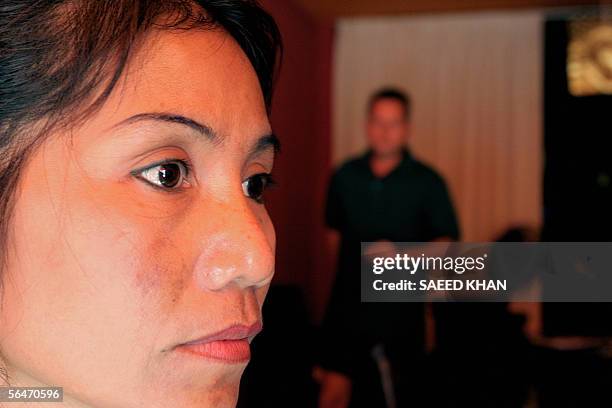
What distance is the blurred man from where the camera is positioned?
81 centimetres

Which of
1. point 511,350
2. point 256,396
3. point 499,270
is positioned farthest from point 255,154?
point 511,350

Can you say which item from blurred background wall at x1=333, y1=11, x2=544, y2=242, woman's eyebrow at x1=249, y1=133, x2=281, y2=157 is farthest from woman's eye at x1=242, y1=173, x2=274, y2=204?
blurred background wall at x1=333, y1=11, x2=544, y2=242

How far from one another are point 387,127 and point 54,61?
1.46m

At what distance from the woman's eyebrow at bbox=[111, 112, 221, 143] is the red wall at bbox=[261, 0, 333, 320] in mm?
2236

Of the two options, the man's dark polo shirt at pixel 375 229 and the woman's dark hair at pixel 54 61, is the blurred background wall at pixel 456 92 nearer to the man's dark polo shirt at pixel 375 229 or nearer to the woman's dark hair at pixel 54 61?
the man's dark polo shirt at pixel 375 229

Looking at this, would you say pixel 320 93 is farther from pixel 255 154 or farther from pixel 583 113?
pixel 255 154

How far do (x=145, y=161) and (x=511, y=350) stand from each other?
0.92 m

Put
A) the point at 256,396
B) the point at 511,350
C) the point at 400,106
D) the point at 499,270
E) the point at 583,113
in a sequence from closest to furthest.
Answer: the point at 499,270 → the point at 256,396 → the point at 511,350 → the point at 400,106 → the point at 583,113

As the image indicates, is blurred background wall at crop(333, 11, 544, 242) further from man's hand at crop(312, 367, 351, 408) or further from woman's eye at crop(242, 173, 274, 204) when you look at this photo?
woman's eye at crop(242, 173, 274, 204)

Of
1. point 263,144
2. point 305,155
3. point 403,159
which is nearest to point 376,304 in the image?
point 263,144

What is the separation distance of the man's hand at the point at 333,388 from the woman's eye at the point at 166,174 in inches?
22.4

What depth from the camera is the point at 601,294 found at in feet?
1.86

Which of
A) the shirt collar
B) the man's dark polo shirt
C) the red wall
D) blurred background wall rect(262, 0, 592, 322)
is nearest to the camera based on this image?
the man's dark polo shirt

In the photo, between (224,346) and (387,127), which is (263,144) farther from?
(387,127)
